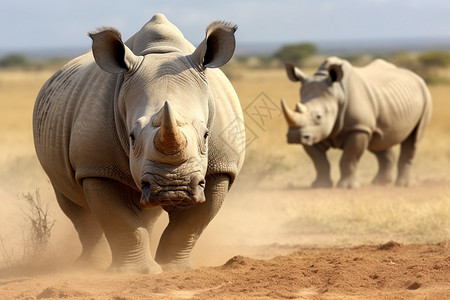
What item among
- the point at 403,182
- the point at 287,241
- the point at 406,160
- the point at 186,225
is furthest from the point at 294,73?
the point at 186,225

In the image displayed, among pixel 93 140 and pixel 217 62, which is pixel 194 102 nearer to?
pixel 217 62

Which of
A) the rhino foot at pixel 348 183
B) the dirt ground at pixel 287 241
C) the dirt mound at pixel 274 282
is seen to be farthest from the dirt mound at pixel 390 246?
the rhino foot at pixel 348 183

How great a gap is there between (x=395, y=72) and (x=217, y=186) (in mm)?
8915

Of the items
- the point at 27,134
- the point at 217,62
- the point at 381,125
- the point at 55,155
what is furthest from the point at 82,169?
the point at 27,134

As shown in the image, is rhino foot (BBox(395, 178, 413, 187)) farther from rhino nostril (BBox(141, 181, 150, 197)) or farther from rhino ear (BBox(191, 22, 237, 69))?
rhino nostril (BBox(141, 181, 150, 197))

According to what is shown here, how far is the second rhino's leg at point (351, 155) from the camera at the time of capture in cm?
1336

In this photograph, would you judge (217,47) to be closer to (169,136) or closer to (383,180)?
(169,136)

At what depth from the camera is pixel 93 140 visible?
6414 mm

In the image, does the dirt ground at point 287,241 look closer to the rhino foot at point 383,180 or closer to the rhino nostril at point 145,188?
the rhino foot at point 383,180

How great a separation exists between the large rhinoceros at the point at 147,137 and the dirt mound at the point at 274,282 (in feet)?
1.33

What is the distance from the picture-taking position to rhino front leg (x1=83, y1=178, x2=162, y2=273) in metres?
6.41

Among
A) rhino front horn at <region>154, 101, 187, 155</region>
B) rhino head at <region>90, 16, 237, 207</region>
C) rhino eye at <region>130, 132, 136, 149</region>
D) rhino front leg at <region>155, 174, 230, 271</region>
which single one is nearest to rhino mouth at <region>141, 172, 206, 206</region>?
rhino head at <region>90, 16, 237, 207</region>

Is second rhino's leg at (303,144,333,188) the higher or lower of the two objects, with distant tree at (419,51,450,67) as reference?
lower

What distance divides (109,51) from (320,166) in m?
7.78
